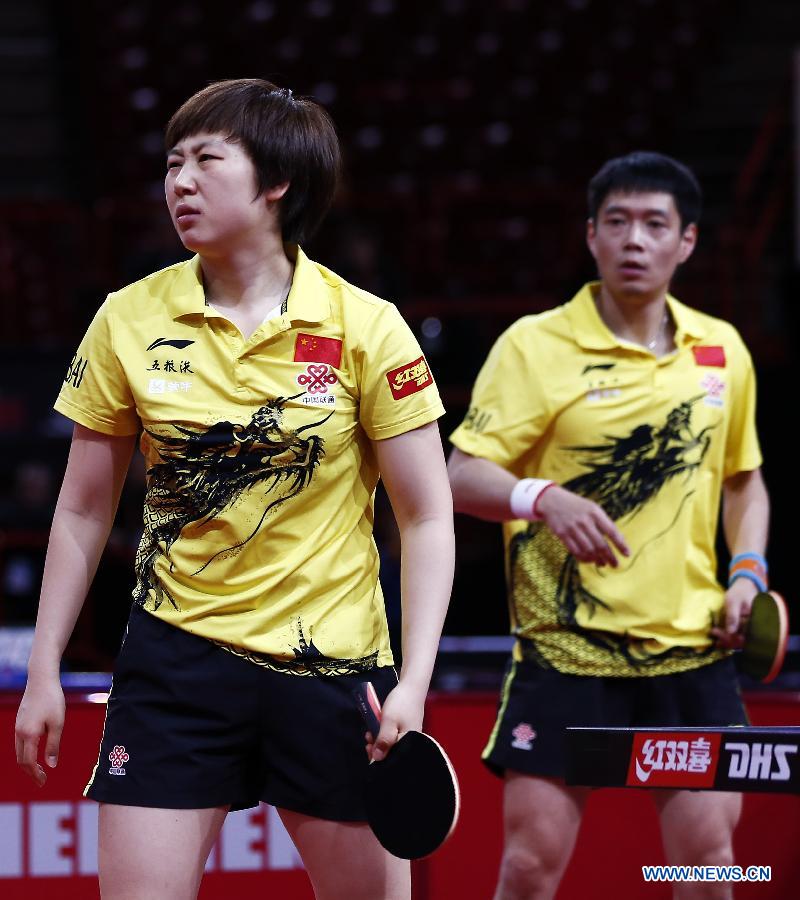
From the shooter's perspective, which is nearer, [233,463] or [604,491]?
[233,463]

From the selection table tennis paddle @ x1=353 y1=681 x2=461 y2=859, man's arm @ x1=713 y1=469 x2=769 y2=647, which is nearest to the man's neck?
man's arm @ x1=713 y1=469 x2=769 y2=647

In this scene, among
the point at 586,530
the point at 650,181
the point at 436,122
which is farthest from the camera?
the point at 436,122

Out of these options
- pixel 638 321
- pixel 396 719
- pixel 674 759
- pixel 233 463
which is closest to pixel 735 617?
pixel 638 321

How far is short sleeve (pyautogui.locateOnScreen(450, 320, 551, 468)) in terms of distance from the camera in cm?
351

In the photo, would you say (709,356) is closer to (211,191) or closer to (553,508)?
(553,508)

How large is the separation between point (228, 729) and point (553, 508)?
3.52 feet

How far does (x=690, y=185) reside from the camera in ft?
12.0

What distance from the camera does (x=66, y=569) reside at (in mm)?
2529

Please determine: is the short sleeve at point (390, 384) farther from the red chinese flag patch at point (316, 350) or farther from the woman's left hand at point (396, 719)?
the woman's left hand at point (396, 719)

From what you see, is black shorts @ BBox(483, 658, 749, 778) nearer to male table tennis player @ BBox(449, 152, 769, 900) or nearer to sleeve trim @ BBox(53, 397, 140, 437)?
male table tennis player @ BBox(449, 152, 769, 900)

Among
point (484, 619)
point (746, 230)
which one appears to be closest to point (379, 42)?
point (746, 230)

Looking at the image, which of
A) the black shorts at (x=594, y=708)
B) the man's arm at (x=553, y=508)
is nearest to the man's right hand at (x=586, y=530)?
the man's arm at (x=553, y=508)

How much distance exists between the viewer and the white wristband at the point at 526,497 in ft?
10.9

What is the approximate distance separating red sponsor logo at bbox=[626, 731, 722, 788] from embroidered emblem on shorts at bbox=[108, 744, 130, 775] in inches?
33.7
